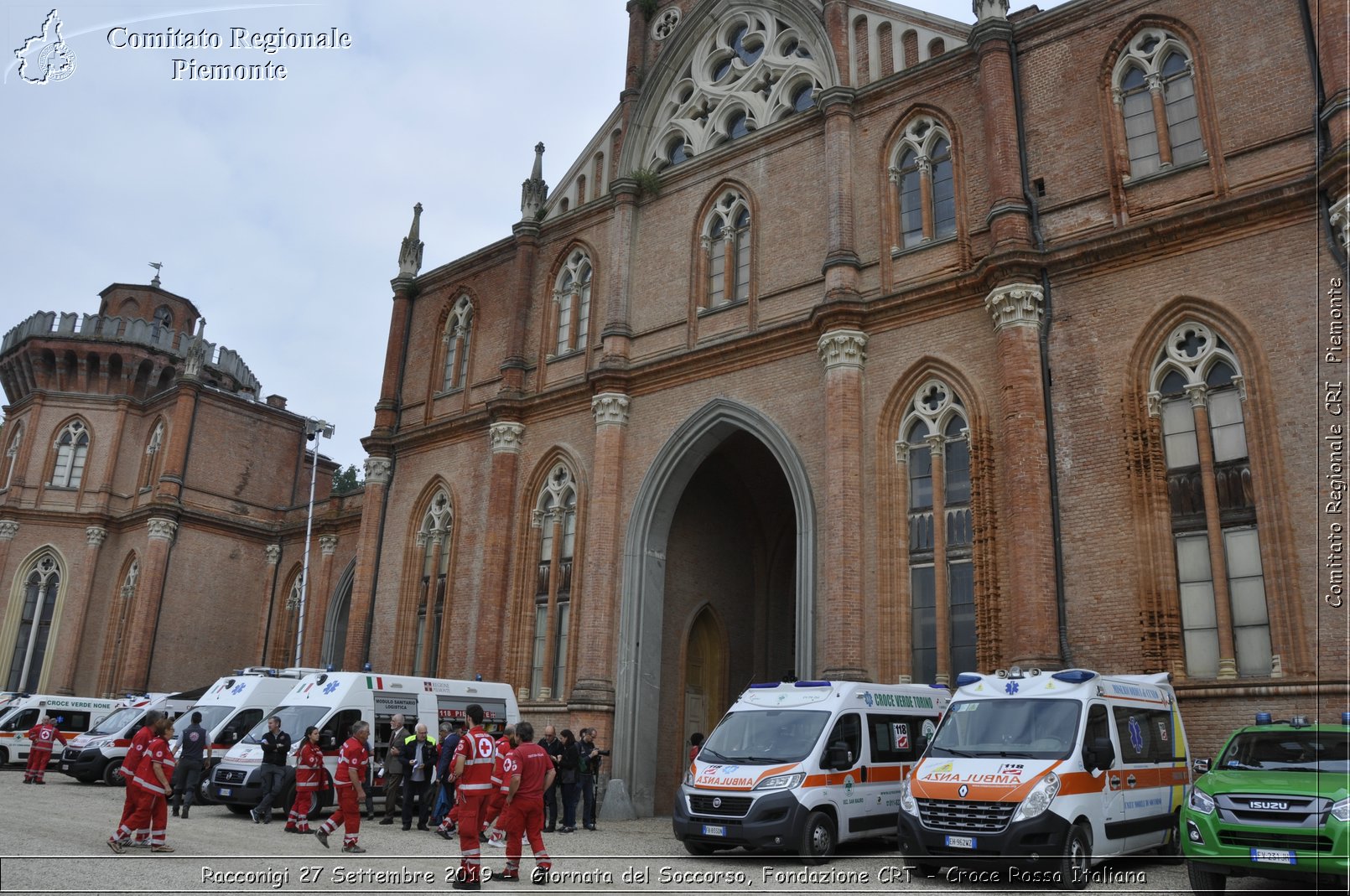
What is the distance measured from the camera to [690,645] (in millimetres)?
24078

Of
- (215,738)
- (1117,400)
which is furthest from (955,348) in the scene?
(215,738)

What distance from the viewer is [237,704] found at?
19797 mm

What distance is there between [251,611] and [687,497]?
21.2 metres

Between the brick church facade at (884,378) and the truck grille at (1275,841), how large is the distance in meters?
5.12

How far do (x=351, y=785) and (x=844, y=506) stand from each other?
9.51 meters

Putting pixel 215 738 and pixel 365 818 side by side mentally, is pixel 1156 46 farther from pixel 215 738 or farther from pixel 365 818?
pixel 215 738

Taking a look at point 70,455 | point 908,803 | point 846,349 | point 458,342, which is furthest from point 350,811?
point 70,455

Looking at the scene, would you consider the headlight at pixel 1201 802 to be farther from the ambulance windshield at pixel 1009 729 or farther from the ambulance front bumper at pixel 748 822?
the ambulance front bumper at pixel 748 822

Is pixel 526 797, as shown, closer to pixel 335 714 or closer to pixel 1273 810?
Result: pixel 1273 810

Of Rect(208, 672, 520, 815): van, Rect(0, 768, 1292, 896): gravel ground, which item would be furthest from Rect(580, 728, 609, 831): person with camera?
Rect(0, 768, 1292, 896): gravel ground

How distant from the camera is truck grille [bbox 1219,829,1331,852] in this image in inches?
353

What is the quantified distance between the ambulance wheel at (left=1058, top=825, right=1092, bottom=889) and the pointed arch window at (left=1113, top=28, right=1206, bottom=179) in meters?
11.3

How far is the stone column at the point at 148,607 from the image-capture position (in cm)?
3397

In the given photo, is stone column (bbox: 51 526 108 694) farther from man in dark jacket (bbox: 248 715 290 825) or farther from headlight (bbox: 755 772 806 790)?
headlight (bbox: 755 772 806 790)
